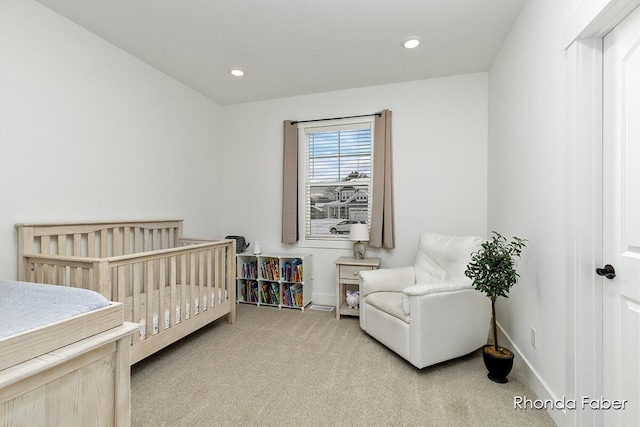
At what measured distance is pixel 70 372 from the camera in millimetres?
845

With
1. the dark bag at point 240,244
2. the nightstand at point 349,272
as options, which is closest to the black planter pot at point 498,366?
the nightstand at point 349,272

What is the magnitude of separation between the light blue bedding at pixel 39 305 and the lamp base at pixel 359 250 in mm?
2498

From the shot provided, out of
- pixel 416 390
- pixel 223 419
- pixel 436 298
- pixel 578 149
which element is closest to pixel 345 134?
pixel 436 298

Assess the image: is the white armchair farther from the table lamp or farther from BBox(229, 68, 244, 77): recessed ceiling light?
BBox(229, 68, 244, 77): recessed ceiling light

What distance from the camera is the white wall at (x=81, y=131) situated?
74.2 inches

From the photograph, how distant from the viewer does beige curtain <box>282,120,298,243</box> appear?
11.6 ft

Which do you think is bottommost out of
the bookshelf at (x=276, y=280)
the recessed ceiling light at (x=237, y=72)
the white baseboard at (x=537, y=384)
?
the white baseboard at (x=537, y=384)

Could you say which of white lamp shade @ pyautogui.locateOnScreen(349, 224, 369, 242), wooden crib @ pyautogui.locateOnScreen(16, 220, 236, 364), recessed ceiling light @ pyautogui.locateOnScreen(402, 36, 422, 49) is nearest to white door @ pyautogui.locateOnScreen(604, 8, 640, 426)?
recessed ceiling light @ pyautogui.locateOnScreen(402, 36, 422, 49)

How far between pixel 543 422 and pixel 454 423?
0.48m

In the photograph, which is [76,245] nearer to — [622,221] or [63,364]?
[63,364]

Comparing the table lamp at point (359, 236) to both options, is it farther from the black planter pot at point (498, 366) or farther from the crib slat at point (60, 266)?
the crib slat at point (60, 266)

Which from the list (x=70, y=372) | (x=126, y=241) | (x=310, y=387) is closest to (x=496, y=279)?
(x=310, y=387)

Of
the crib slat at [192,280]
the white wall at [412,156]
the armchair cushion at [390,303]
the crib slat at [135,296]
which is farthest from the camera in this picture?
the white wall at [412,156]

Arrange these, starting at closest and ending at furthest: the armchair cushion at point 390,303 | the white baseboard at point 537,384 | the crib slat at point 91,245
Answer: the white baseboard at point 537,384 → the armchair cushion at point 390,303 → the crib slat at point 91,245
